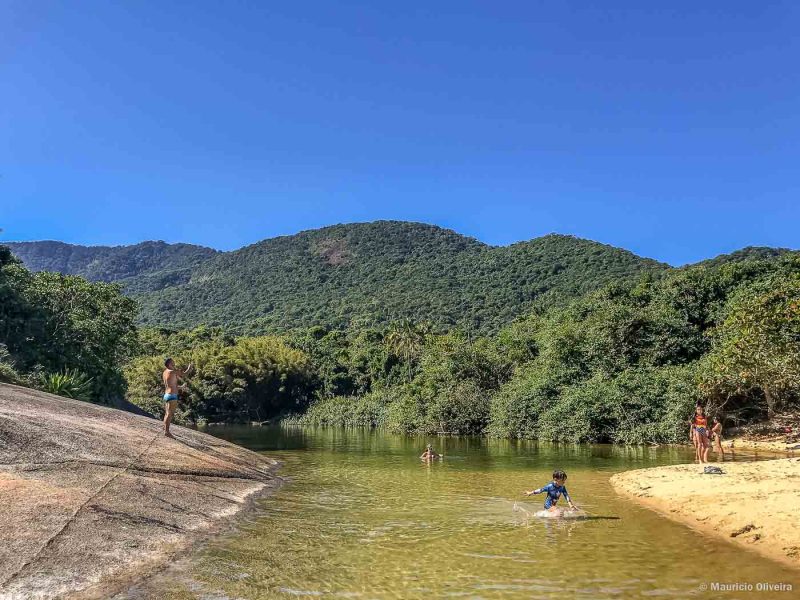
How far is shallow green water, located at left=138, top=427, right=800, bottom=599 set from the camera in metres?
9.54

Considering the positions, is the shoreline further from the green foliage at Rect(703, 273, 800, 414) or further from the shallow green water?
the green foliage at Rect(703, 273, 800, 414)

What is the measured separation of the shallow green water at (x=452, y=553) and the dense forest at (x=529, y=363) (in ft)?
58.9

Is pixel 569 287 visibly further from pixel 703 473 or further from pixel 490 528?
pixel 490 528

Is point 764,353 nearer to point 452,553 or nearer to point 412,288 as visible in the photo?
point 452,553

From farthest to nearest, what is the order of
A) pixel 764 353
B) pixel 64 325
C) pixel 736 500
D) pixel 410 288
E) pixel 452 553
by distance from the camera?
pixel 410 288 < pixel 64 325 < pixel 764 353 < pixel 736 500 < pixel 452 553

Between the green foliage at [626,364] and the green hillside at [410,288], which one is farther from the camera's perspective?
the green hillside at [410,288]

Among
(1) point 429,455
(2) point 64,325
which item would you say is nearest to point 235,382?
(2) point 64,325

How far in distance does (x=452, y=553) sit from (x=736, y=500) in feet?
26.8

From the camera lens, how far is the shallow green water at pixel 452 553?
9.54 metres

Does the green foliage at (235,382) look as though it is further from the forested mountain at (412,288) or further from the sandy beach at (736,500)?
the sandy beach at (736,500)

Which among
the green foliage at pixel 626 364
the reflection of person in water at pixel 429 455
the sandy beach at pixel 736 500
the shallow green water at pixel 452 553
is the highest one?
the green foliage at pixel 626 364

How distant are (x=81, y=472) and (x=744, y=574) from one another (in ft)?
42.1

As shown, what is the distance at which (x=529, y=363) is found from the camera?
215 feet

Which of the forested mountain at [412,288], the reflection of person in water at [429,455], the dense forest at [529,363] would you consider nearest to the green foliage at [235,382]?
the dense forest at [529,363]
